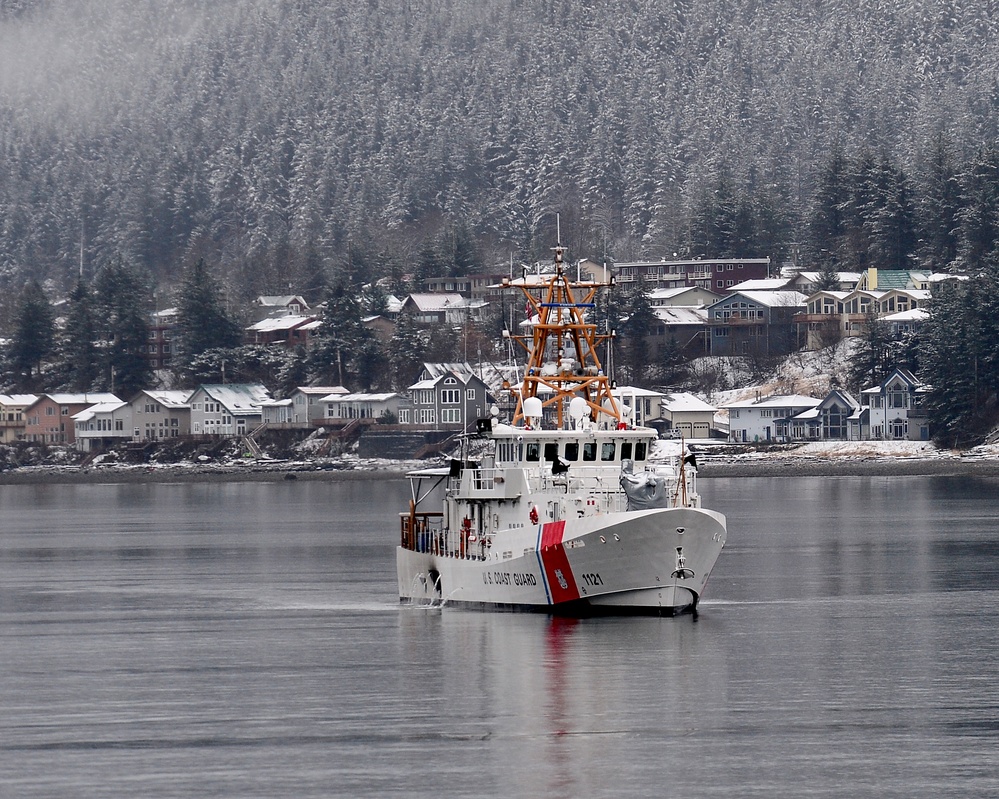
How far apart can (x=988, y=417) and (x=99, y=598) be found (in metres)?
120

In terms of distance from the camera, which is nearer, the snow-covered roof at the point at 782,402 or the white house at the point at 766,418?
the white house at the point at 766,418

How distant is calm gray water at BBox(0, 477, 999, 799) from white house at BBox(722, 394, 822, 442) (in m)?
104

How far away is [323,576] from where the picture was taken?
84.6 m

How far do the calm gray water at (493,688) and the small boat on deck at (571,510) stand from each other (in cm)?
107

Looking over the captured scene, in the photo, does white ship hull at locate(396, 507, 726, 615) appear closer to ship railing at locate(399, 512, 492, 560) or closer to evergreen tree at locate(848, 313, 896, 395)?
ship railing at locate(399, 512, 492, 560)

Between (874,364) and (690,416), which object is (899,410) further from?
(690,416)

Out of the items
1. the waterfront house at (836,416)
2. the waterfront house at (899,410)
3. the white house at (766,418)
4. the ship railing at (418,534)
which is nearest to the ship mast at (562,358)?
the ship railing at (418,534)

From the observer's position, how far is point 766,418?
19438 cm

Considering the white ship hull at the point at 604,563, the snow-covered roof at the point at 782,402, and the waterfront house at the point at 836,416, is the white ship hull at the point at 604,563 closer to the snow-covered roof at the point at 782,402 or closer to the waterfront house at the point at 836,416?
the waterfront house at the point at 836,416

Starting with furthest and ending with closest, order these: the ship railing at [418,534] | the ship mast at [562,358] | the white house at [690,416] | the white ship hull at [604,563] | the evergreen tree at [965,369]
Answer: the white house at [690,416], the evergreen tree at [965,369], the ship railing at [418,534], the ship mast at [562,358], the white ship hull at [604,563]

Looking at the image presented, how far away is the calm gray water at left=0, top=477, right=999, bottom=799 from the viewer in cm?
3938

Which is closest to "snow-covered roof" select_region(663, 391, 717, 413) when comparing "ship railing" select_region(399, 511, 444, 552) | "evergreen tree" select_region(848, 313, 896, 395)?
"evergreen tree" select_region(848, 313, 896, 395)

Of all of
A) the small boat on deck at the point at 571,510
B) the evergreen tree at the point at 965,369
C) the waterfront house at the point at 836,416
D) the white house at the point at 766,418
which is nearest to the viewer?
the small boat on deck at the point at 571,510

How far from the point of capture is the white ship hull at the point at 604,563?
55.7 meters
